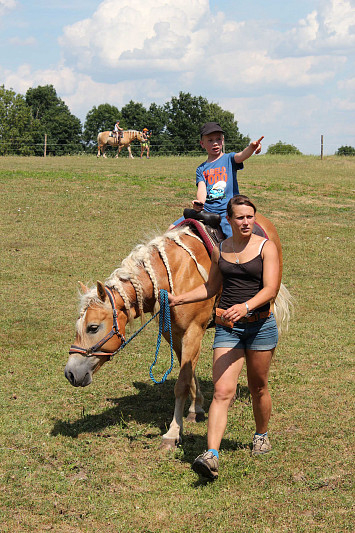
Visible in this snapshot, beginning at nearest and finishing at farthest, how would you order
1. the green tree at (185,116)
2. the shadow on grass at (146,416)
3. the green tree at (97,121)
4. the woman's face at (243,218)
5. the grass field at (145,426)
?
the grass field at (145,426)
the woman's face at (243,218)
the shadow on grass at (146,416)
the green tree at (185,116)
the green tree at (97,121)

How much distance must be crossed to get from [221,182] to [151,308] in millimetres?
1537

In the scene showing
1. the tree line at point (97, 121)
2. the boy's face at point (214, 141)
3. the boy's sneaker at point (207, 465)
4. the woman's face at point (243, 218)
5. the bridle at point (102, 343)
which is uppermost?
the tree line at point (97, 121)

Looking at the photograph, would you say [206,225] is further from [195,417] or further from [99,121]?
[99,121]

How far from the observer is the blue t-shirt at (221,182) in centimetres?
575

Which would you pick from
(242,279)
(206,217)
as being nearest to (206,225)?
(206,217)

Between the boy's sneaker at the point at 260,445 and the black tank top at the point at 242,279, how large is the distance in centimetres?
121

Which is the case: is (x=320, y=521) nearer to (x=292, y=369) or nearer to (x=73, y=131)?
(x=292, y=369)

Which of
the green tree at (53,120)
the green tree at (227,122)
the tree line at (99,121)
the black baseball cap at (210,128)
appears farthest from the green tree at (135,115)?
the black baseball cap at (210,128)

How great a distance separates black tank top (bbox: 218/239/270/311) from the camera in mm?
4281

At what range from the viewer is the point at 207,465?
4070 mm

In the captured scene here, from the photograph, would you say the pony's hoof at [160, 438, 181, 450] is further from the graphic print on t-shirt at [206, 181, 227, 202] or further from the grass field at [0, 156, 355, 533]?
the graphic print on t-shirt at [206, 181, 227, 202]

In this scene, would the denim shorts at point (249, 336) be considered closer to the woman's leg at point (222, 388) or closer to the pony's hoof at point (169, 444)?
the woman's leg at point (222, 388)

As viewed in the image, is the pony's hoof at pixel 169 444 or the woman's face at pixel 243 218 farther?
the pony's hoof at pixel 169 444

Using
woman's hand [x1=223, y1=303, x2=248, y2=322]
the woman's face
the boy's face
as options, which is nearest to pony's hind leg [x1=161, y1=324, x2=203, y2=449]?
woman's hand [x1=223, y1=303, x2=248, y2=322]
